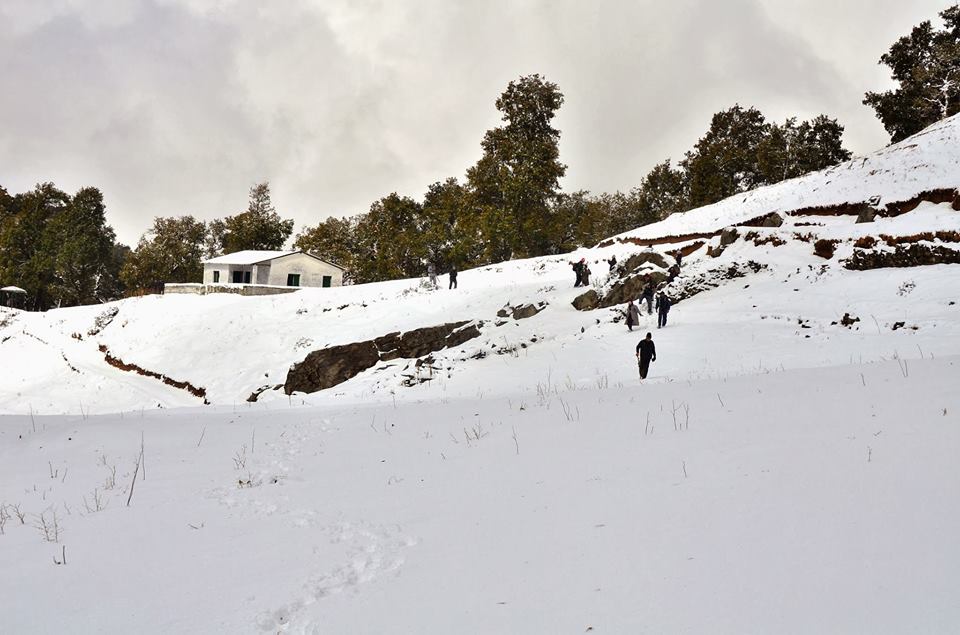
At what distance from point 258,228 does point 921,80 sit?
72082 millimetres

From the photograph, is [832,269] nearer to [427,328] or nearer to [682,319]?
[682,319]

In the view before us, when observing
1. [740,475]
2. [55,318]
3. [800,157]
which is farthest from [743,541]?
[800,157]

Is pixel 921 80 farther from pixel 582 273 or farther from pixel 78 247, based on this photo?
pixel 78 247

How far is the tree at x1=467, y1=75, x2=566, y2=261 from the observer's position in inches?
1780

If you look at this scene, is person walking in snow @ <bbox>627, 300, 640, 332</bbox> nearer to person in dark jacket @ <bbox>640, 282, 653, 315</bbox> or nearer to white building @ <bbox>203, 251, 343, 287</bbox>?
person in dark jacket @ <bbox>640, 282, 653, 315</bbox>

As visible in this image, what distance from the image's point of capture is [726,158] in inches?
2244

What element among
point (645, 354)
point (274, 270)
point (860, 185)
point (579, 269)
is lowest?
point (645, 354)

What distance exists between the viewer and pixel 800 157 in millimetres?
55250

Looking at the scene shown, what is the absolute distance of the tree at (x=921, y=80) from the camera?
45.9 m

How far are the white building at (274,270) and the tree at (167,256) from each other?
19673 millimetres

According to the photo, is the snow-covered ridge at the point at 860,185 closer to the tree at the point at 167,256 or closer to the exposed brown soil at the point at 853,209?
the exposed brown soil at the point at 853,209

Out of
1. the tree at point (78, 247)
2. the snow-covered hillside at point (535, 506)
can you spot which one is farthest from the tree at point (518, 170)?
the tree at point (78, 247)

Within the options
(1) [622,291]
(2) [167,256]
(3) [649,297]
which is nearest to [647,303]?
(3) [649,297]

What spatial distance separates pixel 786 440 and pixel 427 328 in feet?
64.2
